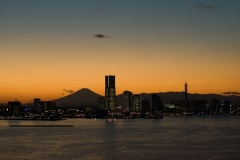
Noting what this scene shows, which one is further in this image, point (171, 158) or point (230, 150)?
point (230, 150)

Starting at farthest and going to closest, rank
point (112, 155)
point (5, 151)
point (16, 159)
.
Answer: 1. point (5, 151)
2. point (112, 155)
3. point (16, 159)

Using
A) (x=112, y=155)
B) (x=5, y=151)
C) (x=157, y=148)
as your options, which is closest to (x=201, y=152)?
(x=157, y=148)

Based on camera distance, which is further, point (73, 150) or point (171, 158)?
point (73, 150)

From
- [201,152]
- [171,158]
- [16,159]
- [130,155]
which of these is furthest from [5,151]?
[201,152]

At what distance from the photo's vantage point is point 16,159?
47.6 meters

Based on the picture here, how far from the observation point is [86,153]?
52.9 metres

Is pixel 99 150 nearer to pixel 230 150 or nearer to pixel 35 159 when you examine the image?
pixel 35 159

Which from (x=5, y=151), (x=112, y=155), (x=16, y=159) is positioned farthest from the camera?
(x=5, y=151)

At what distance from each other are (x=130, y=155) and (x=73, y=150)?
386 inches

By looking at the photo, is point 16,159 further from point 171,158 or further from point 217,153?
point 217,153

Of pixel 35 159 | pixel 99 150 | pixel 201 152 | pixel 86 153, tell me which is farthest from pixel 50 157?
pixel 201 152

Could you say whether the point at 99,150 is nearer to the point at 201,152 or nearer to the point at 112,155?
the point at 112,155

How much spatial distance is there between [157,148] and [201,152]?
7.13 meters

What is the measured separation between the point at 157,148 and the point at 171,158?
10.4 meters
